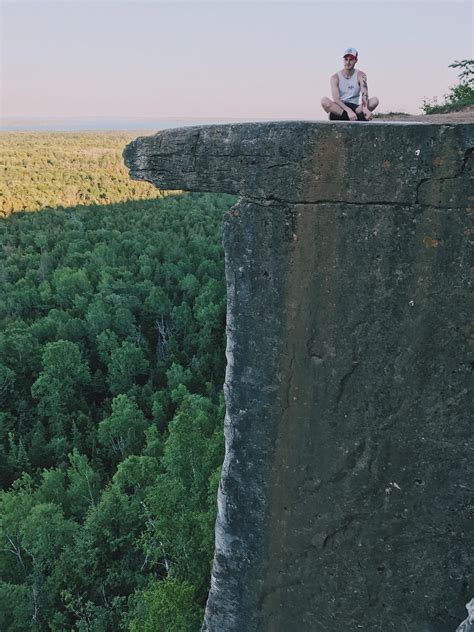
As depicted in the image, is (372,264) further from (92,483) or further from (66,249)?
(66,249)

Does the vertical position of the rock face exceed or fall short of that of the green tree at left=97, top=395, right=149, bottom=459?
it exceeds it

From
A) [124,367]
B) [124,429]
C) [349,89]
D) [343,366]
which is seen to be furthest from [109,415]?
[343,366]

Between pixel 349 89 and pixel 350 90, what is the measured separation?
12 mm

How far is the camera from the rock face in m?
3.20

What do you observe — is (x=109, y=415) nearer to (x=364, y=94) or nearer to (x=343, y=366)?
(x=364, y=94)

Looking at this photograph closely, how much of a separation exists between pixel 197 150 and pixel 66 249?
4399 centimetres

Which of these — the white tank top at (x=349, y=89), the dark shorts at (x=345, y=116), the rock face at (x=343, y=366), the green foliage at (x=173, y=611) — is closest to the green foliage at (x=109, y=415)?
the green foliage at (x=173, y=611)

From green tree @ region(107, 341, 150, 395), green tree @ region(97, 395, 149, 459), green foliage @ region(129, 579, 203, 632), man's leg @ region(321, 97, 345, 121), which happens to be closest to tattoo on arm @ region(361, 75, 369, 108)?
man's leg @ region(321, 97, 345, 121)

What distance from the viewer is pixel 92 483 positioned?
18234 mm

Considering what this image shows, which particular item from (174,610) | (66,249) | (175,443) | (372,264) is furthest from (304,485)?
(66,249)

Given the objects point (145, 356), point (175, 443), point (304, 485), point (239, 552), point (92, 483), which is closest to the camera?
point (304, 485)

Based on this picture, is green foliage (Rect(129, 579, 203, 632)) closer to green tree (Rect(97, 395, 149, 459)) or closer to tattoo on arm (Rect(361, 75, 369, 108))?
A: tattoo on arm (Rect(361, 75, 369, 108))

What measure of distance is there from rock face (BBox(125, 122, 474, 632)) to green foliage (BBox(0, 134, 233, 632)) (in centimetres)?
455

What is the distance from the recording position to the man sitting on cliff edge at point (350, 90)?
4391mm
